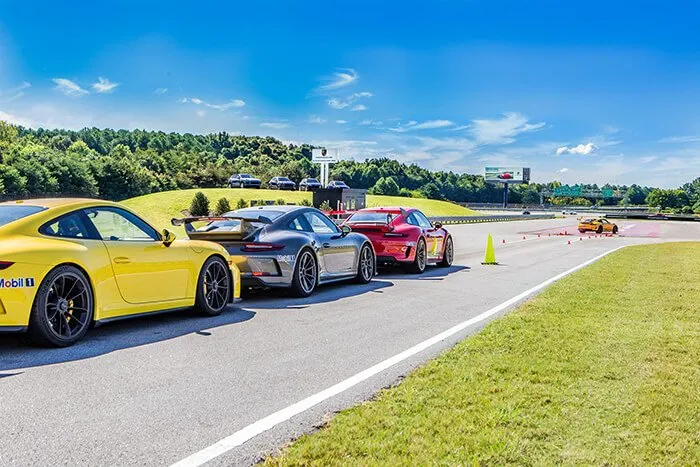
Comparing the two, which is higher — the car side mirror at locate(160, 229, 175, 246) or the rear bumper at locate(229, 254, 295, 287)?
the car side mirror at locate(160, 229, 175, 246)

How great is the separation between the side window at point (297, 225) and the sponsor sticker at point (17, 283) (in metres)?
5.19

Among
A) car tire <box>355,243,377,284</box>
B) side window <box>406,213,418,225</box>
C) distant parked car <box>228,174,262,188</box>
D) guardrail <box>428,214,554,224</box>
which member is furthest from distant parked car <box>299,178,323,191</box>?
car tire <box>355,243,377,284</box>

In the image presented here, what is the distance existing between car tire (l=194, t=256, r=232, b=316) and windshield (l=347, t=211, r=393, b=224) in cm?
625

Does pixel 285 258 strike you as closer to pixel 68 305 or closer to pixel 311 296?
pixel 311 296

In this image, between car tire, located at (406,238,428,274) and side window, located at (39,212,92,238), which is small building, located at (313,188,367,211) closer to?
car tire, located at (406,238,428,274)

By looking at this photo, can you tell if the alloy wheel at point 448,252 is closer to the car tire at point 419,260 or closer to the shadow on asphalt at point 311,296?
the car tire at point 419,260

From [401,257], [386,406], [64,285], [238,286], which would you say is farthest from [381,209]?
[386,406]

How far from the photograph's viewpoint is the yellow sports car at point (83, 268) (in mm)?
6000

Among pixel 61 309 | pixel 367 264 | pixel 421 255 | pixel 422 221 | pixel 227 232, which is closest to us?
pixel 61 309

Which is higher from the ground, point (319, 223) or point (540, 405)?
point (319, 223)

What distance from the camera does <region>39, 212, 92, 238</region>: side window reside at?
6.54m

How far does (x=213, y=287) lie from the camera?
866 centimetres

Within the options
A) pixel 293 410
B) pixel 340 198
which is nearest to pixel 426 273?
pixel 293 410

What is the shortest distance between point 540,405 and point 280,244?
6033mm
